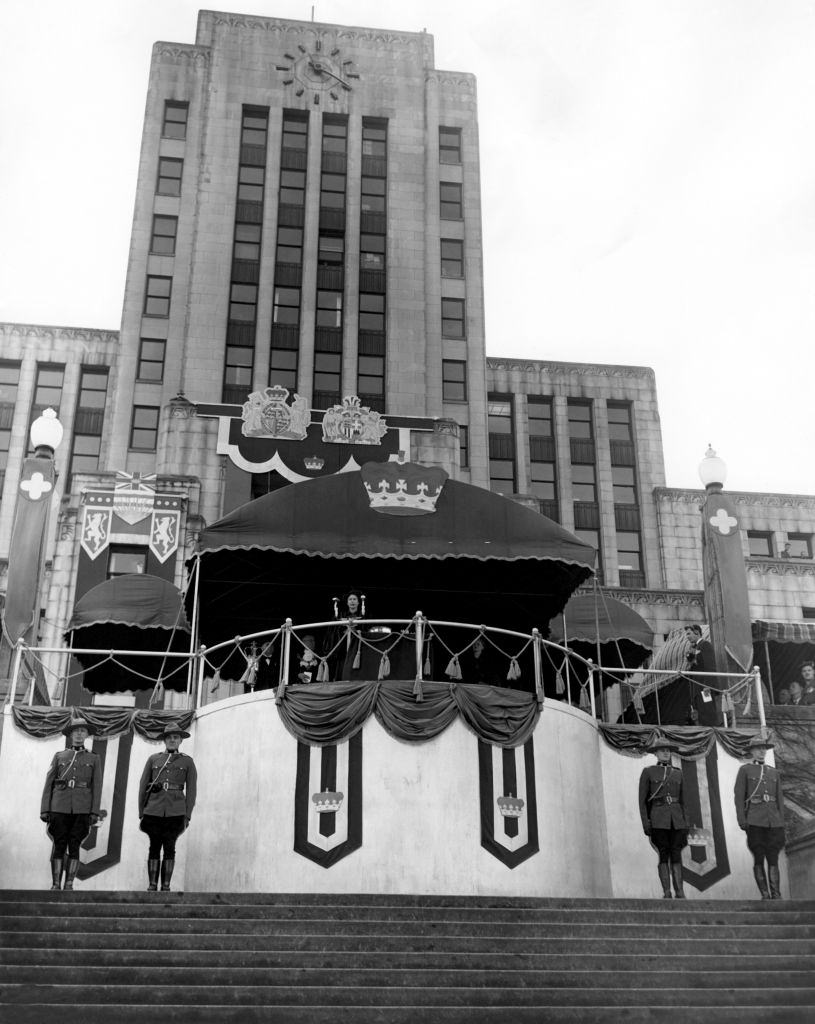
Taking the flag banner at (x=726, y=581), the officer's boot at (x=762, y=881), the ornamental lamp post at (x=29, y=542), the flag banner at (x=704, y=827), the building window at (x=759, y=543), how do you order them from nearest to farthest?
the officer's boot at (x=762, y=881)
the flag banner at (x=704, y=827)
the ornamental lamp post at (x=29, y=542)
the flag banner at (x=726, y=581)
the building window at (x=759, y=543)

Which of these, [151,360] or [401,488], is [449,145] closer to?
[151,360]

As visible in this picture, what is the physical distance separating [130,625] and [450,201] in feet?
116

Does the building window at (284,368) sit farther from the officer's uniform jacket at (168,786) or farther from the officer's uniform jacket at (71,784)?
the officer's uniform jacket at (71,784)

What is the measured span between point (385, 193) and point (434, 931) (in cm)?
4737

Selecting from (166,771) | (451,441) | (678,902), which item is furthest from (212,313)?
(678,902)

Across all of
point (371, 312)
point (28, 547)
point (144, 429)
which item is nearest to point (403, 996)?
point (28, 547)

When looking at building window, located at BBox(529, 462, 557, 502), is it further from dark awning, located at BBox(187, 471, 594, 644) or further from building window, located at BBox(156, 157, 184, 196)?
dark awning, located at BBox(187, 471, 594, 644)

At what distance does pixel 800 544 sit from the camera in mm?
61625

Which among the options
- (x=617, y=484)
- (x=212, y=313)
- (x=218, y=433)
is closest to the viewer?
(x=218, y=433)

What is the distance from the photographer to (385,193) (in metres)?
57.5

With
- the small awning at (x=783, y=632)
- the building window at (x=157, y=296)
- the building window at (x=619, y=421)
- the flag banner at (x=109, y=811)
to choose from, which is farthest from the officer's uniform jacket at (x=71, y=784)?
the building window at (x=619, y=421)

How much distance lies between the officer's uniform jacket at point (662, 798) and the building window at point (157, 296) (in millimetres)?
40894

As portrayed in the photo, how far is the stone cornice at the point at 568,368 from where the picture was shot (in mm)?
65500

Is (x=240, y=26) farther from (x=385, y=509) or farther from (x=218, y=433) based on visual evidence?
(x=385, y=509)
